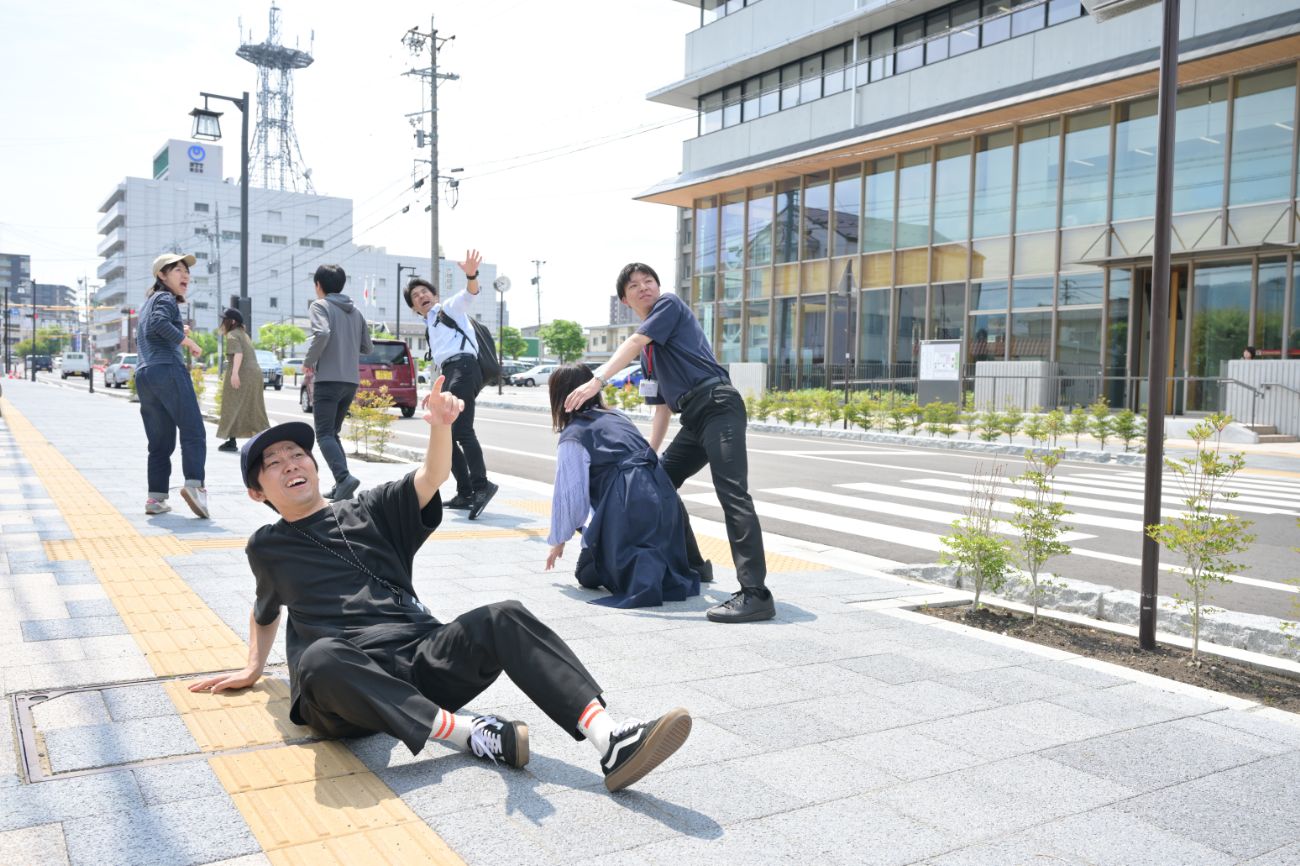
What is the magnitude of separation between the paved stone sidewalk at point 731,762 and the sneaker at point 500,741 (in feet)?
0.21

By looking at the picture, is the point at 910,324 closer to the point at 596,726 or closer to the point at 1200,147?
the point at 1200,147

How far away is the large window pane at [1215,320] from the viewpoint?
874 inches

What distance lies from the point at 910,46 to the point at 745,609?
28181mm

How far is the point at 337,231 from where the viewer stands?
13662 cm

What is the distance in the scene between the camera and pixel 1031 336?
26.2 m

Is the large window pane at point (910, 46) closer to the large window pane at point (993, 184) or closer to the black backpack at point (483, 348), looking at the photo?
the large window pane at point (993, 184)

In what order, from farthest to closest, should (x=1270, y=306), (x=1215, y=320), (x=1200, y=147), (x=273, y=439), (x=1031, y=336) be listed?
(x=1031, y=336) < (x=1200, y=147) < (x=1215, y=320) < (x=1270, y=306) < (x=273, y=439)

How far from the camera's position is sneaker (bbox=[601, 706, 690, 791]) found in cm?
292

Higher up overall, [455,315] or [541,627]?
[455,315]

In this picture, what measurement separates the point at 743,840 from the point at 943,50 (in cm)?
2961

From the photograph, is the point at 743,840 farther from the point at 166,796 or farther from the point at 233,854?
the point at 166,796

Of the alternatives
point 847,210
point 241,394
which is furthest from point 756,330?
point 241,394

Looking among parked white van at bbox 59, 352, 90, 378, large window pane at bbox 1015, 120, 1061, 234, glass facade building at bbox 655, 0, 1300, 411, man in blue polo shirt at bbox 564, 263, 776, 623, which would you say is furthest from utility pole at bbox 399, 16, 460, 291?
parked white van at bbox 59, 352, 90, 378

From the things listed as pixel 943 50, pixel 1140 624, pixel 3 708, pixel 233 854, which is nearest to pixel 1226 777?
pixel 1140 624
